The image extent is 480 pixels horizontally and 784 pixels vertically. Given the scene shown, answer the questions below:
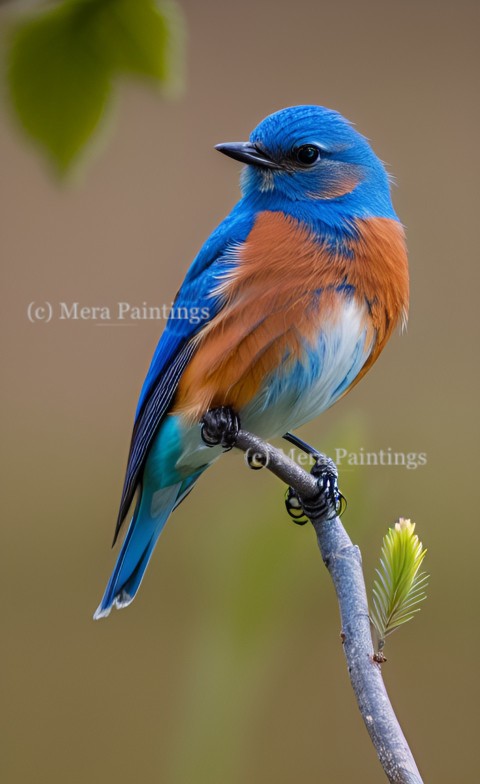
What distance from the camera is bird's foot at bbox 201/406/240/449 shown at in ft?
3.85

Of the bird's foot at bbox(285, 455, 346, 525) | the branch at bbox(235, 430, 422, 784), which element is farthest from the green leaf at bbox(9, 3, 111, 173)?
the bird's foot at bbox(285, 455, 346, 525)

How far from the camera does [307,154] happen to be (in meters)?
1.22

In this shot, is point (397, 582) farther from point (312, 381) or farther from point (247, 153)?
point (247, 153)

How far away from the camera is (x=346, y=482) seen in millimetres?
448

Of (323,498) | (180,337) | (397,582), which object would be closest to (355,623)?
(397,582)

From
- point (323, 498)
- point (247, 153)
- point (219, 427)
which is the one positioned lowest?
point (323, 498)

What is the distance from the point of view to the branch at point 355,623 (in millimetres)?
444

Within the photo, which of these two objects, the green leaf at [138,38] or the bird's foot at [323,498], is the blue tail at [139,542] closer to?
the bird's foot at [323,498]

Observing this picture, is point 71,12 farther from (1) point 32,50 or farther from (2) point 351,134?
(2) point 351,134

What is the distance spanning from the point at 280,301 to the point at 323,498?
314mm

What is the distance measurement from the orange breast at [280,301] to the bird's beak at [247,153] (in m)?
0.08

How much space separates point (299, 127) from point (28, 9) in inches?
40.9

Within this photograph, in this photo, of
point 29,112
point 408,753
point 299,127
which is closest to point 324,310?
point 299,127

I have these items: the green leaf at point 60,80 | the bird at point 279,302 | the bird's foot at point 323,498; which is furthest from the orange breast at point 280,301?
the green leaf at point 60,80
